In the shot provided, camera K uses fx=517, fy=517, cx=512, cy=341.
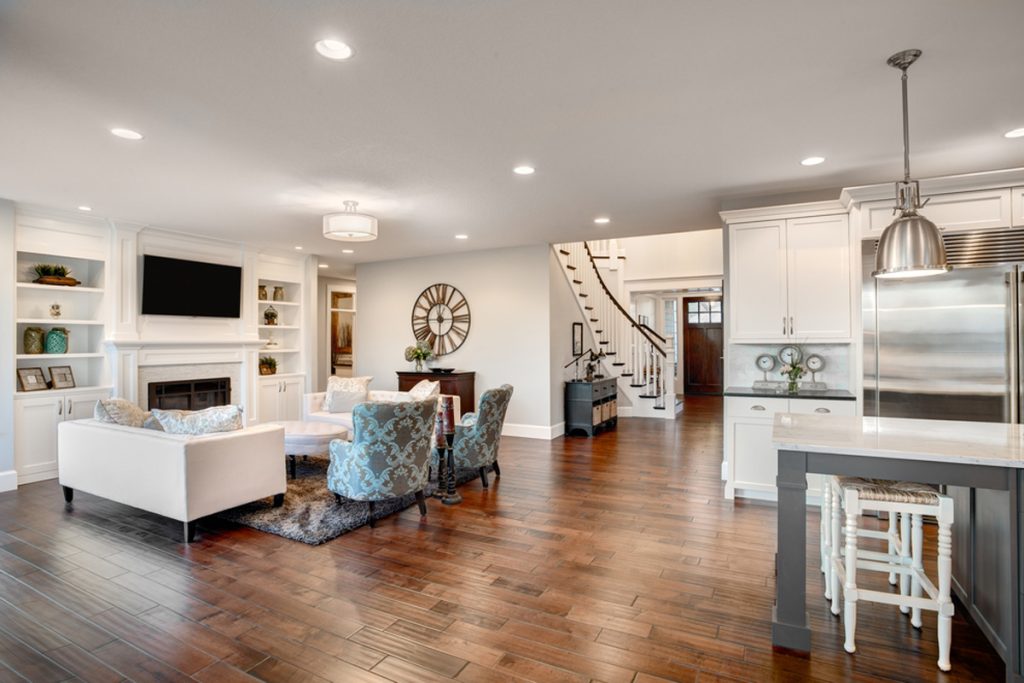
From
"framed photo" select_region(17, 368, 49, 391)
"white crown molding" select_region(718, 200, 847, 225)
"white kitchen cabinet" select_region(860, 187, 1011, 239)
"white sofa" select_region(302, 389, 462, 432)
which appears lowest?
"white sofa" select_region(302, 389, 462, 432)

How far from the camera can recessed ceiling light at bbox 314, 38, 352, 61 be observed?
7.29 feet

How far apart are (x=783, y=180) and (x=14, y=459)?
24.0 feet

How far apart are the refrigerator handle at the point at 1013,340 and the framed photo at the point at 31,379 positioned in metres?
8.37

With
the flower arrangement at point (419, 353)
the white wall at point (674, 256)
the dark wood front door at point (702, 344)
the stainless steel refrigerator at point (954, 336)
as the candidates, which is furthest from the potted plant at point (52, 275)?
the dark wood front door at point (702, 344)

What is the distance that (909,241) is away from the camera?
7.50 feet

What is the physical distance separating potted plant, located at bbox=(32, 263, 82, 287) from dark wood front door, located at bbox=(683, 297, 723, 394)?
36.5ft

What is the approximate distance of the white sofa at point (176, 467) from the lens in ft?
11.3

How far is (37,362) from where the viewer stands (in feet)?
17.5

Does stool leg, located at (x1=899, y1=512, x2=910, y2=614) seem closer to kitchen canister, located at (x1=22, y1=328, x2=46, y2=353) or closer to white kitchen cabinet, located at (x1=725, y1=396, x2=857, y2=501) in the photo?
white kitchen cabinet, located at (x1=725, y1=396, x2=857, y2=501)

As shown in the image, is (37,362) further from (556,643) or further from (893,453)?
(893,453)

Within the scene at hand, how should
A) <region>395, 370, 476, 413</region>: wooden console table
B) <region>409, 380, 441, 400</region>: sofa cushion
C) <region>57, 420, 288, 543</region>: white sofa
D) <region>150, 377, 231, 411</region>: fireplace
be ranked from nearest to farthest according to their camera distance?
<region>57, 420, 288, 543</region>: white sofa
<region>409, 380, 441, 400</region>: sofa cushion
<region>150, 377, 231, 411</region>: fireplace
<region>395, 370, 476, 413</region>: wooden console table

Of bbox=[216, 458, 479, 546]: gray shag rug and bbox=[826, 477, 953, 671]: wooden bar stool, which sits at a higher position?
bbox=[826, 477, 953, 671]: wooden bar stool

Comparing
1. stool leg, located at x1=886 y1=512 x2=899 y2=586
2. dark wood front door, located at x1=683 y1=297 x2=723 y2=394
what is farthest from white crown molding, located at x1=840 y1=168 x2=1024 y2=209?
dark wood front door, located at x1=683 y1=297 x2=723 y2=394

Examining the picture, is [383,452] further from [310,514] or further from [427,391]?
[427,391]
